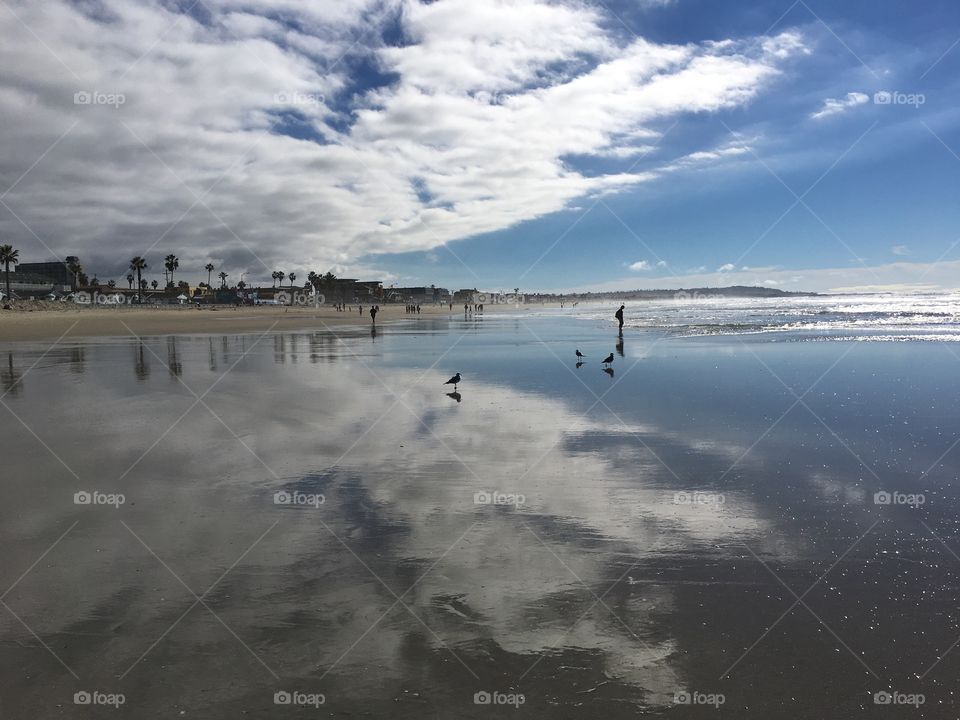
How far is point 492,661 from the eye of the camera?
4.86m

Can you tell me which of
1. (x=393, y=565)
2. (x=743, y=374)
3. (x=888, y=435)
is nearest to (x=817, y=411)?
(x=888, y=435)

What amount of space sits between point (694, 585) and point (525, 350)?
27355 millimetres

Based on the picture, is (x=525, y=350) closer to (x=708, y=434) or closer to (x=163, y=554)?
(x=708, y=434)
